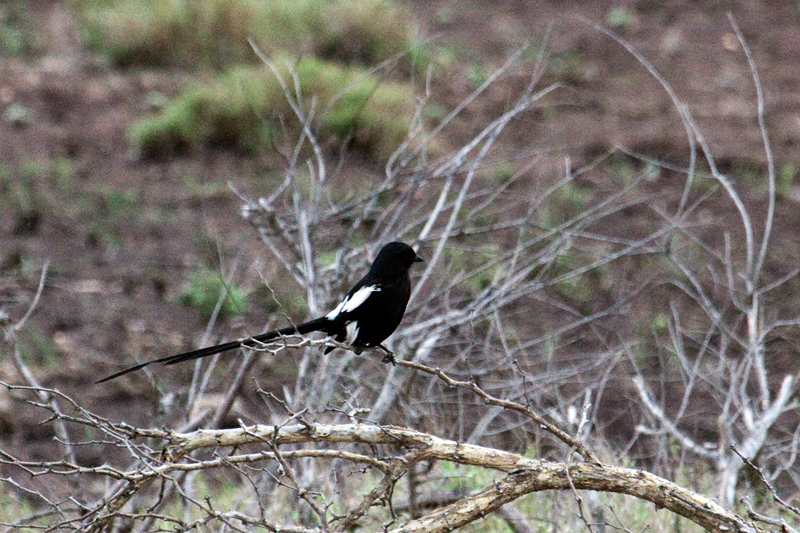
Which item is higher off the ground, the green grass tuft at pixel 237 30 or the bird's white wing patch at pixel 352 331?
the bird's white wing patch at pixel 352 331

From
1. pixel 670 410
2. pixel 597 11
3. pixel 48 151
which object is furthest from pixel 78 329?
pixel 597 11

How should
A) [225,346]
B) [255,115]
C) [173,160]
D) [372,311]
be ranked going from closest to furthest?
[225,346]
[372,311]
[255,115]
[173,160]

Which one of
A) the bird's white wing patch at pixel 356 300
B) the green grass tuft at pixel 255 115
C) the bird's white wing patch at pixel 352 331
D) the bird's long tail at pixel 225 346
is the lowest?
the green grass tuft at pixel 255 115

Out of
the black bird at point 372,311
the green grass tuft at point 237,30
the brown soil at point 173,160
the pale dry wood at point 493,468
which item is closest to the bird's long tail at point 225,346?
the black bird at point 372,311

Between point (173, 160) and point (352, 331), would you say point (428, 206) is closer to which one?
point (173, 160)

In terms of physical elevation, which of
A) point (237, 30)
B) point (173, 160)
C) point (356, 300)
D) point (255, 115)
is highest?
point (356, 300)

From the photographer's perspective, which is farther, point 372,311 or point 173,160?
point 173,160

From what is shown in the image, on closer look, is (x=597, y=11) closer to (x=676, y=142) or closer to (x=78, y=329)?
(x=676, y=142)

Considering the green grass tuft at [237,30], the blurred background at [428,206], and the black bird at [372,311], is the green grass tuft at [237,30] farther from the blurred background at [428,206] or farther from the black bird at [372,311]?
the black bird at [372,311]

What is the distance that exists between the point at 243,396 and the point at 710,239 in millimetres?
4206

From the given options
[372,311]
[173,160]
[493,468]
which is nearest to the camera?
[493,468]

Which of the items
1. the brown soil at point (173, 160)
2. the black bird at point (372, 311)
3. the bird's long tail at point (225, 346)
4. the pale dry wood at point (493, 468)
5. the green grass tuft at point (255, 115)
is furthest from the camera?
the green grass tuft at point (255, 115)

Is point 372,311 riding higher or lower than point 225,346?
lower

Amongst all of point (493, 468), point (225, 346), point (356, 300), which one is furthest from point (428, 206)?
point (493, 468)
